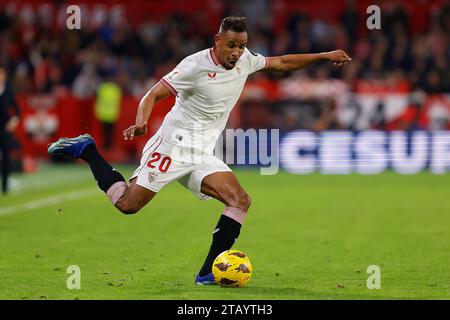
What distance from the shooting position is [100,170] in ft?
29.8

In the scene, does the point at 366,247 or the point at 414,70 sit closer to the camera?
Result: the point at 366,247

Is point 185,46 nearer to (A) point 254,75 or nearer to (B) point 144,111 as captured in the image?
(A) point 254,75

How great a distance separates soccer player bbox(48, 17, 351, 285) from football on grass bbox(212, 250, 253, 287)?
0.70 ft

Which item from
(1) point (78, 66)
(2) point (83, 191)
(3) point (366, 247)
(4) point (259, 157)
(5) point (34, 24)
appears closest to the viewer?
(3) point (366, 247)

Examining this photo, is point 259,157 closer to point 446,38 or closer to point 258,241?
point 446,38

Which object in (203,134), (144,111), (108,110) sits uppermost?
(144,111)

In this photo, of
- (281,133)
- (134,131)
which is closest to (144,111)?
(134,131)

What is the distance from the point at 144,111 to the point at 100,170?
41.6 inches

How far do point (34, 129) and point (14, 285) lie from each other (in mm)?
15550

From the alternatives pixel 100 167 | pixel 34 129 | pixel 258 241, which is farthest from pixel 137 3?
pixel 100 167

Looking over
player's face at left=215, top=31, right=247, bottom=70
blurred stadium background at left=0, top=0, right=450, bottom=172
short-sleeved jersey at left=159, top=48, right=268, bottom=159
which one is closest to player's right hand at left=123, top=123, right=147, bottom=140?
short-sleeved jersey at left=159, top=48, right=268, bottom=159

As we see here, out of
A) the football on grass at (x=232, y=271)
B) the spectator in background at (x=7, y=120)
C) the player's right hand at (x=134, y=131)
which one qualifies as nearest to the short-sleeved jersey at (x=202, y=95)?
the player's right hand at (x=134, y=131)

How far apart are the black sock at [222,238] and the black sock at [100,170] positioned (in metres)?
1.08

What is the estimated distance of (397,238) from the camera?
11969mm
